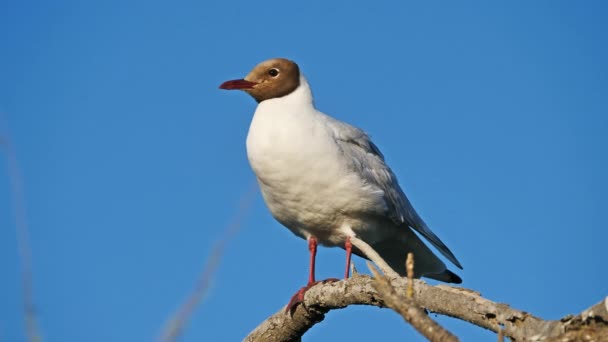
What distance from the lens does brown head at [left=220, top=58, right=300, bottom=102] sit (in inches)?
293

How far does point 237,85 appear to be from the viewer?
7422mm

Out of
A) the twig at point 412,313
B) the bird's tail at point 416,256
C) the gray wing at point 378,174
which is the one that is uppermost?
the gray wing at point 378,174

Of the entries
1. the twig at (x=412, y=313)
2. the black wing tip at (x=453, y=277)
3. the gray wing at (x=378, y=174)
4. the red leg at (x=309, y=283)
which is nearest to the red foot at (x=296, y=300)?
the red leg at (x=309, y=283)

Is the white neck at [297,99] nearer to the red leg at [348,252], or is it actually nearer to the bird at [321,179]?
the bird at [321,179]

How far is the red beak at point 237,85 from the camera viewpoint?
7.37 meters

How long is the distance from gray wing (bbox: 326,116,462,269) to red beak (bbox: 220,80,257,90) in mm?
730

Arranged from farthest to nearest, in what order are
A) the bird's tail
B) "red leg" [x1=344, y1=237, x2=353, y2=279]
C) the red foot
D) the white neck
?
the bird's tail
the white neck
"red leg" [x1=344, y1=237, x2=353, y2=279]
the red foot

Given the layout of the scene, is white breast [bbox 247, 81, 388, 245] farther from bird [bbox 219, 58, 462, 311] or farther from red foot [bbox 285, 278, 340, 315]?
red foot [bbox 285, 278, 340, 315]

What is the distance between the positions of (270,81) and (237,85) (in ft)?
0.92

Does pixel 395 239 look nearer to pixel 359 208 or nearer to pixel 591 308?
pixel 359 208

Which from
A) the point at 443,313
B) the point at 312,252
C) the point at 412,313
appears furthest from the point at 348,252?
the point at 412,313

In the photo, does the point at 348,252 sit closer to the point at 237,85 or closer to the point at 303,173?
the point at 303,173

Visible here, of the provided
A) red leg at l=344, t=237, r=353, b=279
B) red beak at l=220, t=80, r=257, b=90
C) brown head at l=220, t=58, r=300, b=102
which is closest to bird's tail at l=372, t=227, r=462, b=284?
red leg at l=344, t=237, r=353, b=279

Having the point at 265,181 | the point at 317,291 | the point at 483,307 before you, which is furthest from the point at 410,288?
the point at 265,181
